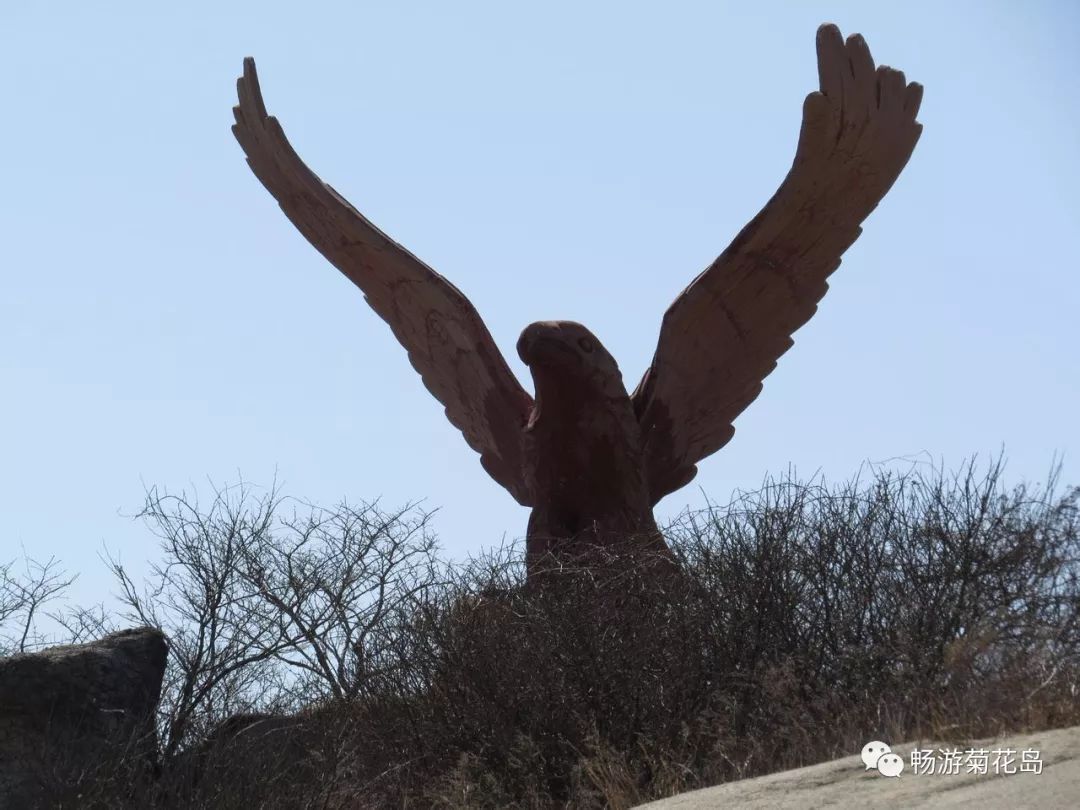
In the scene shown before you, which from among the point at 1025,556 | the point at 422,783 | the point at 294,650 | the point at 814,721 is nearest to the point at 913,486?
the point at 1025,556

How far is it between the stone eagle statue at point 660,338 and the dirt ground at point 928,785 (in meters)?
3.62

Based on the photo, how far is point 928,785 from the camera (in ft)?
17.9

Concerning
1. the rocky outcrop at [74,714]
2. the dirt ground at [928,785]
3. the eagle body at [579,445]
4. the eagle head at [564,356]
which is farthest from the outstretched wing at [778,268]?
the dirt ground at [928,785]

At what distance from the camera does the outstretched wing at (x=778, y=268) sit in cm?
991

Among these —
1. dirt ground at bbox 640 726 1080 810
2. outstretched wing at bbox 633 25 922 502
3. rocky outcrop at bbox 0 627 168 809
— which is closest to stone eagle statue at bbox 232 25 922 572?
outstretched wing at bbox 633 25 922 502

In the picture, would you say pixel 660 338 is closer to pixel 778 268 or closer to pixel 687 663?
pixel 778 268

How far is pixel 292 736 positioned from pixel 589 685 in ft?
6.19

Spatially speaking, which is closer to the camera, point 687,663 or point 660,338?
point 687,663

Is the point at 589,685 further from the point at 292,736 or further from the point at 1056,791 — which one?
the point at 1056,791

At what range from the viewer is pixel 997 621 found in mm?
7844

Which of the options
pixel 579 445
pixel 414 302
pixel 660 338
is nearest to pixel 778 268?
pixel 660 338

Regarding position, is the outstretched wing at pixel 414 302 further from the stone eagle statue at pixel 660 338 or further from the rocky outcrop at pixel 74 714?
the rocky outcrop at pixel 74 714

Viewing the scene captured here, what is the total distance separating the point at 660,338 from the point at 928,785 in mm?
5559

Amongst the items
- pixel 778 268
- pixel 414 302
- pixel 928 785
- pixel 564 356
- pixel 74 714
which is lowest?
pixel 928 785
